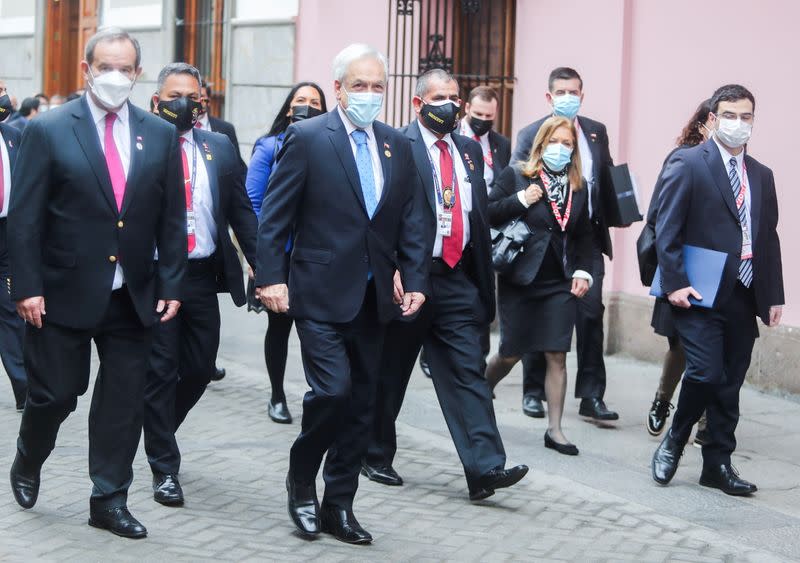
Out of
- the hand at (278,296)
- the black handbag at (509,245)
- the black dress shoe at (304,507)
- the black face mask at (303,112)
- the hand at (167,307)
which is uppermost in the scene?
the black face mask at (303,112)

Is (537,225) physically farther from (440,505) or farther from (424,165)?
(440,505)

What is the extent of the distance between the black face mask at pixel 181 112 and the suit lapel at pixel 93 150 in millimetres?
1092

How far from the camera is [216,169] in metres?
7.14

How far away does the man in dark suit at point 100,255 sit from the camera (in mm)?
5918

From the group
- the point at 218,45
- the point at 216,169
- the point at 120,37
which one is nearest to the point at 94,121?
the point at 120,37

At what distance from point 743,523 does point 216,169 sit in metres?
2.91

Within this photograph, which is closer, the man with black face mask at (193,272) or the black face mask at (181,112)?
the man with black face mask at (193,272)

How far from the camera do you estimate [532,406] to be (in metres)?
9.24

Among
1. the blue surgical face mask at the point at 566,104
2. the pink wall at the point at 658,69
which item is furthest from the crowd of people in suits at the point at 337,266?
the pink wall at the point at 658,69

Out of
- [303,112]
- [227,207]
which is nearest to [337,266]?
[227,207]

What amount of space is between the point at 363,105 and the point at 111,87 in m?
1.01

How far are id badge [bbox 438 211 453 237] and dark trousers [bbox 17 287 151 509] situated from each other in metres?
1.52

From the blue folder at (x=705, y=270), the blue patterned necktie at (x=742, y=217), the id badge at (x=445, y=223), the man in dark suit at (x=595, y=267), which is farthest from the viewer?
the man in dark suit at (x=595, y=267)

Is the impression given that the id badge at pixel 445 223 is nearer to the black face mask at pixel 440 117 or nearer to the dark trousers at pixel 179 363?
the black face mask at pixel 440 117
